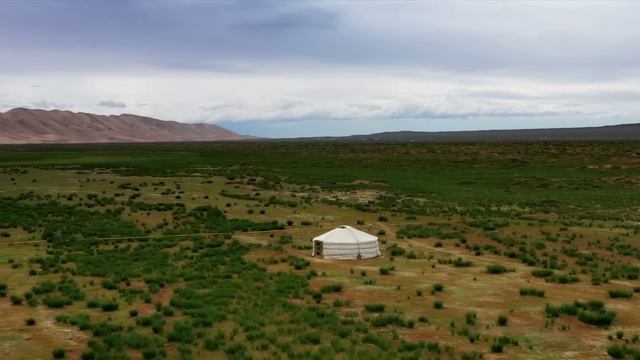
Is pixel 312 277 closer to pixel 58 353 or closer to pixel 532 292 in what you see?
pixel 532 292

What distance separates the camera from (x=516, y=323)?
16656 millimetres

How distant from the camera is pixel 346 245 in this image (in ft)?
84.9

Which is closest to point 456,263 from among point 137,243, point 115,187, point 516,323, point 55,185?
point 516,323

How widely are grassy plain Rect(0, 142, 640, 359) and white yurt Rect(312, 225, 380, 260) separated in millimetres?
566

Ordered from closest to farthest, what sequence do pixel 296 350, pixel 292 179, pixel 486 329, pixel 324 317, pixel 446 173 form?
pixel 296 350, pixel 486 329, pixel 324 317, pixel 292 179, pixel 446 173

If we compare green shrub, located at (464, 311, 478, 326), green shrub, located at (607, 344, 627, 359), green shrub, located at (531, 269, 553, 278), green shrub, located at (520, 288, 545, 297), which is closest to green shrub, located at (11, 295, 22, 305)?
green shrub, located at (464, 311, 478, 326)

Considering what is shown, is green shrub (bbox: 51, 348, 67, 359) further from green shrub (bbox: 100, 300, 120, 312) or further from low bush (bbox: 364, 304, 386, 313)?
low bush (bbox: 364, 304, 386, 313)

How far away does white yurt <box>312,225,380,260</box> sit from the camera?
25.9 metres

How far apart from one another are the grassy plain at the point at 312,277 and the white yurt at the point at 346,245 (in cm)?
57

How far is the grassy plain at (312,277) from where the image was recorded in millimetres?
15117

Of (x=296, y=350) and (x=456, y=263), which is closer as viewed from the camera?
(x=296, y=350)

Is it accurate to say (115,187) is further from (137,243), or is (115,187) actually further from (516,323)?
(516,323)

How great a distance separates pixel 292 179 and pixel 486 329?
53.2 m

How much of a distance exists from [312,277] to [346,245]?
3761mm
